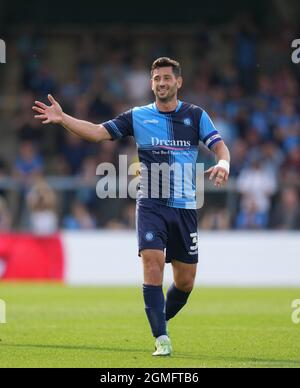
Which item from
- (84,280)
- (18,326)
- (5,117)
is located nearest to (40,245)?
(84,280)

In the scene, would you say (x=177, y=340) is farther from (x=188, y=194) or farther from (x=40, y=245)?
(x=40, y=245)

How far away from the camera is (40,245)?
64.9 ft

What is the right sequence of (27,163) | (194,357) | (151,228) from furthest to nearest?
(27,163), (151,228), (194,357)

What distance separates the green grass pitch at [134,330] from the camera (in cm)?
916

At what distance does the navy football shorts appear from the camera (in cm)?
970

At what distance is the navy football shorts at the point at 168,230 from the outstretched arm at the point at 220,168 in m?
0.61

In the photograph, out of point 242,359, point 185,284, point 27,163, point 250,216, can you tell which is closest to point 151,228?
point 185,284

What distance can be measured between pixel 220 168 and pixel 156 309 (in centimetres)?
140

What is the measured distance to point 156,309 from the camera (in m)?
9.55

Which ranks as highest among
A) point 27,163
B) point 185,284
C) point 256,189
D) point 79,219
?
point 27,163

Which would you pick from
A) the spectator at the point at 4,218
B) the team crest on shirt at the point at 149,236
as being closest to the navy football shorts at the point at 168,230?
the team crest on shirt at the point at 149,236

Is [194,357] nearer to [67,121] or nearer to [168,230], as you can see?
[168,230]

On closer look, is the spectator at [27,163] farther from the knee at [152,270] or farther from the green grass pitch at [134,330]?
the knee at [152,270]
